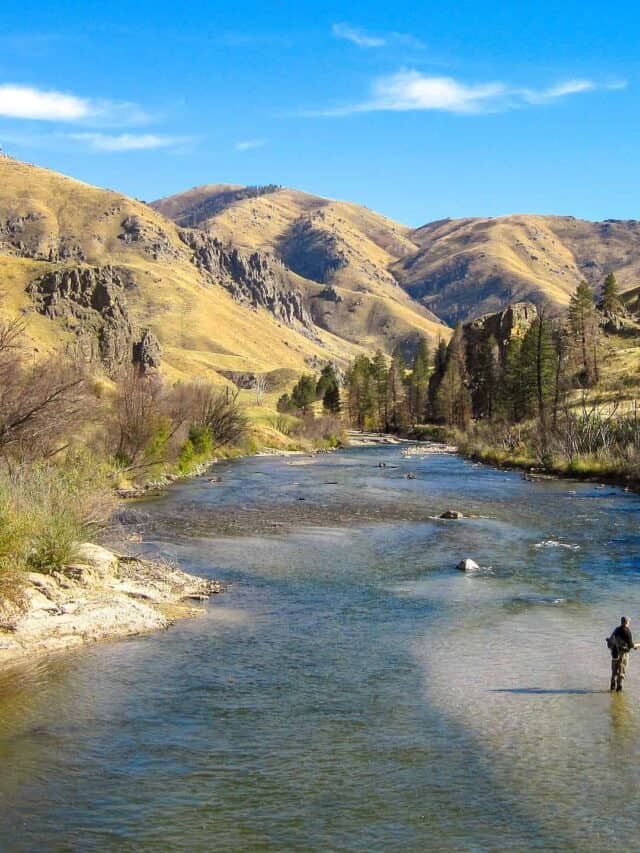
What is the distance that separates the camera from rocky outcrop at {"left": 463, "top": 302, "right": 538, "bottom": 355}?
136375mm

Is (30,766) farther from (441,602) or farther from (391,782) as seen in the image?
(441,602)

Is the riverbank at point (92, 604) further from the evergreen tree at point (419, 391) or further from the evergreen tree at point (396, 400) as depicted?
the evergreen tree at point (419, 391)

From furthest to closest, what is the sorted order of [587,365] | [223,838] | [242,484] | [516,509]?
[587,365]
[242,484]
[516,509]
[223,838]

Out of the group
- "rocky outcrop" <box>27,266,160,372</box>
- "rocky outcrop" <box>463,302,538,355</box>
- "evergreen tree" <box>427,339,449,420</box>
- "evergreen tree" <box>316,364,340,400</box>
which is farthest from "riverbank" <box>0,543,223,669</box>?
"evergreen tree" <box>316,364,340,400</box>

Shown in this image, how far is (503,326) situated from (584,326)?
33167 mm

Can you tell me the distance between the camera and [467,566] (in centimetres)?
2692

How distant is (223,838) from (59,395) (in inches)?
765

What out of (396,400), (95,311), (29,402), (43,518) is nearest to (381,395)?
(396,400)

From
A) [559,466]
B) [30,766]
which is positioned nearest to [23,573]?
[30,766]

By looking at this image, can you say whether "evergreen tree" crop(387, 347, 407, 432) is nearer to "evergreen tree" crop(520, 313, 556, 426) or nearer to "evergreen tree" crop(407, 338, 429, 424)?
"evergreen tree" crop(407, 338, 429, 424)

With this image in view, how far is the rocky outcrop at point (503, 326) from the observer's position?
136375 mm

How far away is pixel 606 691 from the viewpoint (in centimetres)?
1566

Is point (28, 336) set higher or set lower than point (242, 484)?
higher

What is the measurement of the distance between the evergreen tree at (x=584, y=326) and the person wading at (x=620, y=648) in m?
91.4
